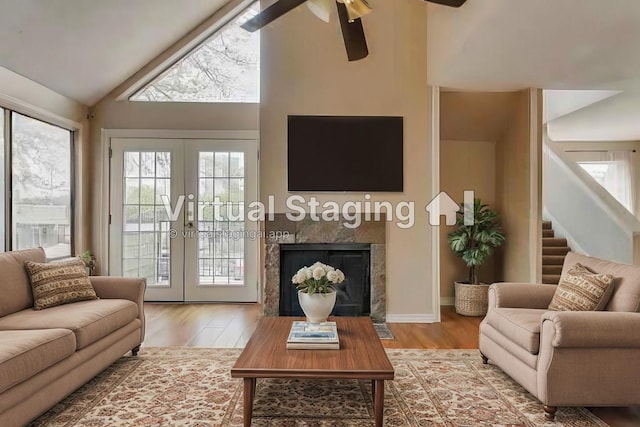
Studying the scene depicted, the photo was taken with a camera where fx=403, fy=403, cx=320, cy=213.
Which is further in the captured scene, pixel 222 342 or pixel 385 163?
pixel 385 163

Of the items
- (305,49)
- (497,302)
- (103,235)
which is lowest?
(497,302)

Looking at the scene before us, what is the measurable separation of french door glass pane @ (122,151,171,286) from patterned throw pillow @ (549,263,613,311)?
4.30 meters

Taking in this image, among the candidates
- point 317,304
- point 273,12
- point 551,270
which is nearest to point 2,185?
point 273,12

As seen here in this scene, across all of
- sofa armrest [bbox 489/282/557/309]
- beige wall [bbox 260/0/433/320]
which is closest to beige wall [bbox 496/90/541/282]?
beige wall [bbox 260/0/433/320]

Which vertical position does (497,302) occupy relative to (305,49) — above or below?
below

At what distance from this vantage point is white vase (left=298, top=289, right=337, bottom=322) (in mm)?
2719

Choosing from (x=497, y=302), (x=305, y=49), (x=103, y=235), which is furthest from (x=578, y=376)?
(x=103, y=235)

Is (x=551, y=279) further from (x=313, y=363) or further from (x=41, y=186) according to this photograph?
(x=41, y=186)

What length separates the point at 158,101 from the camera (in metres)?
5.11

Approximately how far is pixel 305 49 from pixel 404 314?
3.06 meters

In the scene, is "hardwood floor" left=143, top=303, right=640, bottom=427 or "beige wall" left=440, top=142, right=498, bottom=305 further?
"beige wall" left=440, top=142, right=498, bottom=305

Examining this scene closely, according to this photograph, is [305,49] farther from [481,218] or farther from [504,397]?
[504,397]

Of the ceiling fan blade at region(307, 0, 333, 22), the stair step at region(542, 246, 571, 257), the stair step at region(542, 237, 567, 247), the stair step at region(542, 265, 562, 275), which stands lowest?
the stair step at region(542, 265, 562, 275)

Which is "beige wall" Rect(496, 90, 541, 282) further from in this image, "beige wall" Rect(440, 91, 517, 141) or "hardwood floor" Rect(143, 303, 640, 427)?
"hardwood floor" Rect(143, 303, 640, 427)
